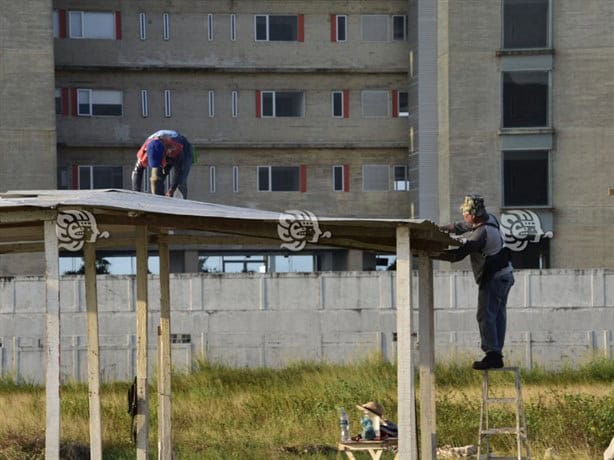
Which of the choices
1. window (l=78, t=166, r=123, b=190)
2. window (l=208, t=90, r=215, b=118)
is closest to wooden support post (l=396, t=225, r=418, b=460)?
window (l=78, t=166, r=123, b=190)

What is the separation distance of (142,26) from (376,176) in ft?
33.4

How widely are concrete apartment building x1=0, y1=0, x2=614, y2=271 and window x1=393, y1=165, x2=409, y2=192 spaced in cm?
8

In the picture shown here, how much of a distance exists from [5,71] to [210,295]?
1338 cm

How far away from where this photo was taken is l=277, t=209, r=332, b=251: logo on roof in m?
11.6

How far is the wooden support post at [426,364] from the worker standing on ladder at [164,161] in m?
3.09

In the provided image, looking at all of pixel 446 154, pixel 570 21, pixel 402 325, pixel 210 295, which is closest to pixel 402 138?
pixel 446 154

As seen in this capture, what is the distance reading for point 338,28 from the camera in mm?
51219

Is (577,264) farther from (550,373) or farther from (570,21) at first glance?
(550,373)

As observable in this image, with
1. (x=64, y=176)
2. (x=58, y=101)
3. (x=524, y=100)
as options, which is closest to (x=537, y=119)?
(x=524, y=100)

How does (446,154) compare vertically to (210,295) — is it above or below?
above

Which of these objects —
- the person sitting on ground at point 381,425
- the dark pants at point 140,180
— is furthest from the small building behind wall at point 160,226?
the person sitting on ground at point 381,425

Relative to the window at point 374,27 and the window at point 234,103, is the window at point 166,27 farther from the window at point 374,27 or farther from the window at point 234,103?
the window at point 374,27

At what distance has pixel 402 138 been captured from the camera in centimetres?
5144

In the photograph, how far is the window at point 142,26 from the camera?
163 ft
